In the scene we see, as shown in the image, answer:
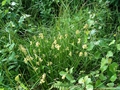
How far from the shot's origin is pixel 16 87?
74.0 inches

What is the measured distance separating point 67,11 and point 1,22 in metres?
0.63

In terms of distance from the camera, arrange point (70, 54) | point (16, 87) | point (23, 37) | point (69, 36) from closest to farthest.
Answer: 1. point (16, 87)
2. point (70, 54)
3. point (69, 36)
4. point (23, 37)

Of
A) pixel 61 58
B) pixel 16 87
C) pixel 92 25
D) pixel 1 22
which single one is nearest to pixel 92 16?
pixel 92 25

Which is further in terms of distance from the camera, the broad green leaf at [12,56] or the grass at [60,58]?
the broad green leaf at [12,56]

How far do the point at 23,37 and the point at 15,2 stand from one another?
0.54 meters

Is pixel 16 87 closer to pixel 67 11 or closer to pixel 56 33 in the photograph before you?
pixel 56 33

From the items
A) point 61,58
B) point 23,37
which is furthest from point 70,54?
point 23,37

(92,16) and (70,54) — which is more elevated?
(92,16)

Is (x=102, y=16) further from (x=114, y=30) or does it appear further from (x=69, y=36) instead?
(x=69, y=36)

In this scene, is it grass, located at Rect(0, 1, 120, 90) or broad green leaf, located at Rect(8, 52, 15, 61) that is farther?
broad green leaf, located at Rect(8, 52, 15, 61)

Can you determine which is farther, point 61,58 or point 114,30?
point 114,30

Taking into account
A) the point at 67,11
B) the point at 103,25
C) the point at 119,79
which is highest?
the point at 67,11

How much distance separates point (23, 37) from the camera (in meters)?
2.66

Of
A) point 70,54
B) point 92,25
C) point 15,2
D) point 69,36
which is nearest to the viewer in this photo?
point 70,54
